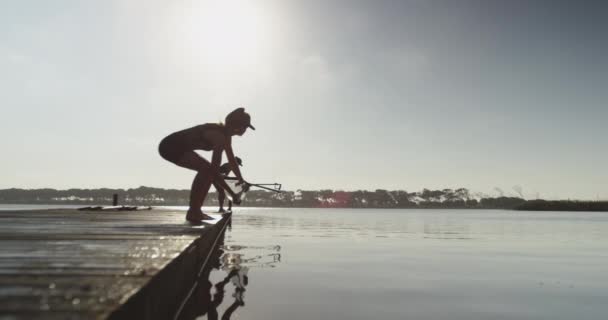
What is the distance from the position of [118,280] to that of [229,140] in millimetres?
5880

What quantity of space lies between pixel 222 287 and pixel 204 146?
267 cm

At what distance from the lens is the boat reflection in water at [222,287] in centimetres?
572

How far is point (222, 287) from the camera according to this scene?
7.44m

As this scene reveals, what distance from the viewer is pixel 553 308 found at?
6.33 meters

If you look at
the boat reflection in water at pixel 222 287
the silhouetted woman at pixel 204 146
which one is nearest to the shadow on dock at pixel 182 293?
the boat reflection in water at pixel 222 287

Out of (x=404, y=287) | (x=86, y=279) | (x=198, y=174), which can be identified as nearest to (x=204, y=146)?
(x=198, y=174)

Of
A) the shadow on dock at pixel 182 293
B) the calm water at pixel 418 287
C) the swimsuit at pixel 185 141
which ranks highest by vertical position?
the swimsuit at pixel 185 141

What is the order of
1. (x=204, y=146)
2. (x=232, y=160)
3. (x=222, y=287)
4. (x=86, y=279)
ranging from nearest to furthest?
1. (x=86, y=279)
2. (x=222, y=287)
3. (x=232, y=160)
4. (x=204, y=146)

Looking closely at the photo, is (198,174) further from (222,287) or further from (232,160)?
(222,287)

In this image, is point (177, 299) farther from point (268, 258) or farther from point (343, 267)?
point (268, 258)

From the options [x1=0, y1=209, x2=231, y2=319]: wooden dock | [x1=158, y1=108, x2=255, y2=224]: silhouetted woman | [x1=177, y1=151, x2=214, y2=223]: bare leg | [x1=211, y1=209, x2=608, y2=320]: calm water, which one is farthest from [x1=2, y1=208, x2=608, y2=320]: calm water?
[x1=0, y1=209, x2=231, y2=319]: wooden dock

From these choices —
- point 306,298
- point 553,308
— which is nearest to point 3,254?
point 306,298

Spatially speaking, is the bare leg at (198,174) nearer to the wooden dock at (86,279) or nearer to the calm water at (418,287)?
the calm water at (418,287)

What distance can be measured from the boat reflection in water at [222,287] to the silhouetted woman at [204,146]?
1.31 metres
